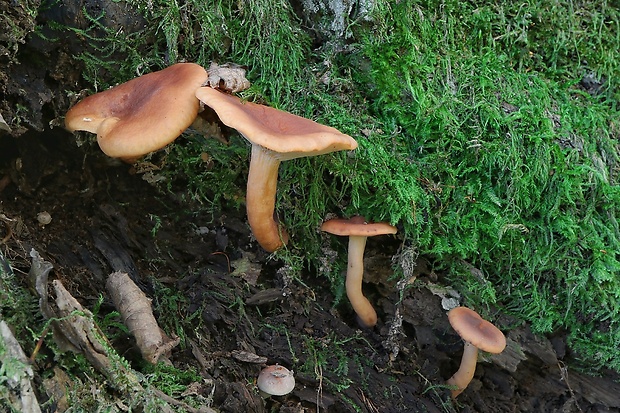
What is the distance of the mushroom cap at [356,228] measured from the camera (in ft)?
9.14

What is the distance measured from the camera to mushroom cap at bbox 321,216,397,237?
2787 mm

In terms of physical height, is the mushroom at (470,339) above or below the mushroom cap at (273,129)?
below

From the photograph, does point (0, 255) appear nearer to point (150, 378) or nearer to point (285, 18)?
point (150, 378)

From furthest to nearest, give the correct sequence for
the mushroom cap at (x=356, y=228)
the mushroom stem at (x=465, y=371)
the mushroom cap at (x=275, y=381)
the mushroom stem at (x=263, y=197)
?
the mushroom stem at (x=465, y=371) → the mushroom cap at (x=356, y=228) → the mushroom stem at (x=263, y=197) → the mushroom cap at (x=275, y=381)

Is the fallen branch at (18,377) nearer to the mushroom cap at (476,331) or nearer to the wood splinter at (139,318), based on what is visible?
the wood splinter at (139,318)

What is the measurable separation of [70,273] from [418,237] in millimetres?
A: 2013

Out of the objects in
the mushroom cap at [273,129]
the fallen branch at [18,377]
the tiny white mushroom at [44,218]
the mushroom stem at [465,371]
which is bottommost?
the mushroom stem at [465,371]

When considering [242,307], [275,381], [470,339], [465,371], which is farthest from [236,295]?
[465,371]

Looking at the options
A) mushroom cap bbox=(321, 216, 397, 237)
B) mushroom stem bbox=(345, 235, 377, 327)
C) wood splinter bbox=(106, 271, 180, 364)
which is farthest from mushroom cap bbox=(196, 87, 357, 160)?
wood splinter bbox=(106, 271, 180, 364)

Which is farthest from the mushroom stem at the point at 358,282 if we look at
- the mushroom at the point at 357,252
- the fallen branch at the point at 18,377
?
the fallen branch at the point at 18,377

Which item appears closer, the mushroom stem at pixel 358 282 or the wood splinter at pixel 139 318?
the wood splinter at pixel 139 318

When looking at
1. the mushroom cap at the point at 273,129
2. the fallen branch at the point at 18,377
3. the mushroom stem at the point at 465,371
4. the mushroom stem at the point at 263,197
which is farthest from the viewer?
the mushroom stem at the point at 465,371

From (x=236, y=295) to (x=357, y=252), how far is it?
30.7 inches

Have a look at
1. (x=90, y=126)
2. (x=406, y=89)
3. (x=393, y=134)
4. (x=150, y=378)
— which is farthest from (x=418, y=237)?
(x=90, y=126)
